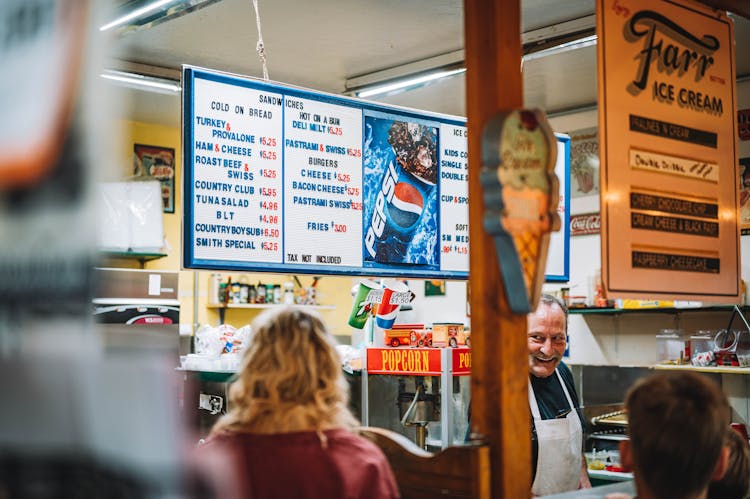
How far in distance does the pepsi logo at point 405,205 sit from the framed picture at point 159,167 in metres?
5.16

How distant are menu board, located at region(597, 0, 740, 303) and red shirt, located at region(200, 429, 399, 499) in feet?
3.08

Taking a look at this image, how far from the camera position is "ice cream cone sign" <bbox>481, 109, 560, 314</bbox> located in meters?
2.32

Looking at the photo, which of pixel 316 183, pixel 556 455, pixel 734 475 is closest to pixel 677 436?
pixel 734 475

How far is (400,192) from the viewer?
4266 mm

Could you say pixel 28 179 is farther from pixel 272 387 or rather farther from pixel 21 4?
pixel 272 387

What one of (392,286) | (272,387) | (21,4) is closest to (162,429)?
(21,4)

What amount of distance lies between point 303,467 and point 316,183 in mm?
1862

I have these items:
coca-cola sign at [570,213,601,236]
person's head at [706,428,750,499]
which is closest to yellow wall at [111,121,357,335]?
coca-cola sign at [570,213,601,236]

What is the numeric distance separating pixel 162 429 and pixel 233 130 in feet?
8.85

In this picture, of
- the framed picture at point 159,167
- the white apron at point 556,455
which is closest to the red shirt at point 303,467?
the white apron at point 556,455

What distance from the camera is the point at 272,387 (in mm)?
2402

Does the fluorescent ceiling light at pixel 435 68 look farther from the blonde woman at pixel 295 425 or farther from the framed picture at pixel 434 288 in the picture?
the blonde woman at pixel 295 425

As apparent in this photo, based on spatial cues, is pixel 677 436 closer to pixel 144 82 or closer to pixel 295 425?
pixel 295 425

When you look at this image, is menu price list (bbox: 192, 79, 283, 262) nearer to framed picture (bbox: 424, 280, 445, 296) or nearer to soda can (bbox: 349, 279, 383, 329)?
soda can (bbox: 349, 279, 383, 329)
